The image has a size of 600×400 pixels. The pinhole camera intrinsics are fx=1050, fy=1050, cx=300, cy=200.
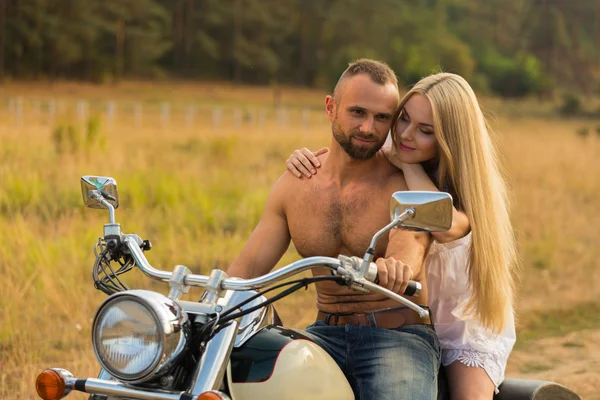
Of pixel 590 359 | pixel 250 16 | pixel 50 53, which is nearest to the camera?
pixel 590 359

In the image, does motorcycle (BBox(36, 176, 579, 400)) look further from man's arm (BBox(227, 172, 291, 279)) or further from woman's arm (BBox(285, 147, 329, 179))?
woman's arm (BBox(285, 147, 329, 179))

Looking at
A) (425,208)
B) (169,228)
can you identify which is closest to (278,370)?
(425,208)

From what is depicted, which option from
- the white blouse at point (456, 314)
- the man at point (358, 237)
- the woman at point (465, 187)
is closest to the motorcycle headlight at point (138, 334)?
the man at point (358, 237)

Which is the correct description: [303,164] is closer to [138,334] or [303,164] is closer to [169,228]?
[138,334]

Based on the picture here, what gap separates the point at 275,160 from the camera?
66.5 ft

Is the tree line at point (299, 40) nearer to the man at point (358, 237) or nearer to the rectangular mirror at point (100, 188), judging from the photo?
the man at point (358, 237)

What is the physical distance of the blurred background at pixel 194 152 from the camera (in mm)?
7520

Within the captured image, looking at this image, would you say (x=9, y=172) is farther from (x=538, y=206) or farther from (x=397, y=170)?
(x=397, y=170)

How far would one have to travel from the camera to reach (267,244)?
381 centimetres

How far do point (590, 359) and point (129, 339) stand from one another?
5.41 meters

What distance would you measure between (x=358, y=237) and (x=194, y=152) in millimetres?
17134

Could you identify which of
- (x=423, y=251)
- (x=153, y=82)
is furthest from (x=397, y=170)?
(x=153, y=82)

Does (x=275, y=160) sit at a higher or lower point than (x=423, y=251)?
lower

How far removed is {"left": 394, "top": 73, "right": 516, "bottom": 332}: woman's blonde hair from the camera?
353cm
